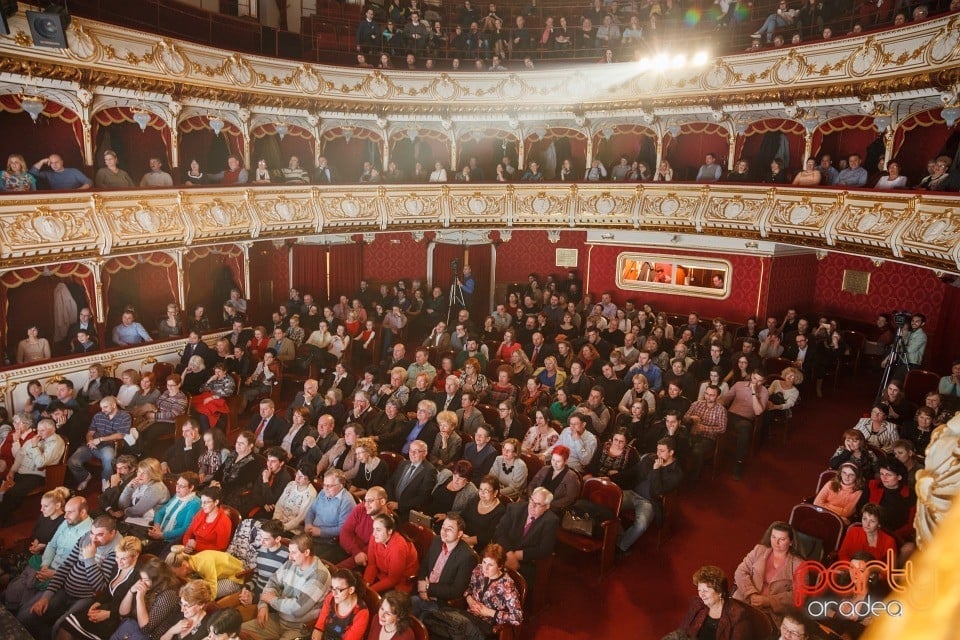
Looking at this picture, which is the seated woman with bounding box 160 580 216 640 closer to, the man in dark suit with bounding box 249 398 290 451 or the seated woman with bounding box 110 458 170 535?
the seated woman with bounding box 110 458 170 535

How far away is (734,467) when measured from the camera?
8.41m

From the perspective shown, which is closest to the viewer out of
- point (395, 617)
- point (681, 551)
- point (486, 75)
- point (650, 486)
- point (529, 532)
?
point (395, 617)

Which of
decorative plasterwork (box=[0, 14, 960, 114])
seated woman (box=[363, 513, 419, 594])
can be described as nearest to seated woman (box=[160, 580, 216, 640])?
seated woman (box=[363, 513, 419, 594])

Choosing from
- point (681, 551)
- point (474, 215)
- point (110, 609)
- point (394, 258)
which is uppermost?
point (474, 215)

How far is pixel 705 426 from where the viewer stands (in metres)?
→ 7.98

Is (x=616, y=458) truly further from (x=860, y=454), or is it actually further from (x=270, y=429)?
(x=270, y=429)

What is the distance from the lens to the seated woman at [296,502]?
20.1 feet

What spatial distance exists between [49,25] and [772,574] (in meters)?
11.2

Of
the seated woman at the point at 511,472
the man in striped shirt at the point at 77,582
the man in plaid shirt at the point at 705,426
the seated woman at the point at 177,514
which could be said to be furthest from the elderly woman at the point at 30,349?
the man in plaid shirt at the point at 705,426

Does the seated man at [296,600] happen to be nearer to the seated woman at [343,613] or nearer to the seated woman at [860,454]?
the seated woman at [343,613]

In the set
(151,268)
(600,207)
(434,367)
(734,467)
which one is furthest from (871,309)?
(151,268)

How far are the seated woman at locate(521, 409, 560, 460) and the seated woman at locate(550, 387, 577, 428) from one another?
0.56 meters

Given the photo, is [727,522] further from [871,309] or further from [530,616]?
[871,309]

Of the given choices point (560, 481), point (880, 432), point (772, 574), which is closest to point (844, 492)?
point (772, 574)
